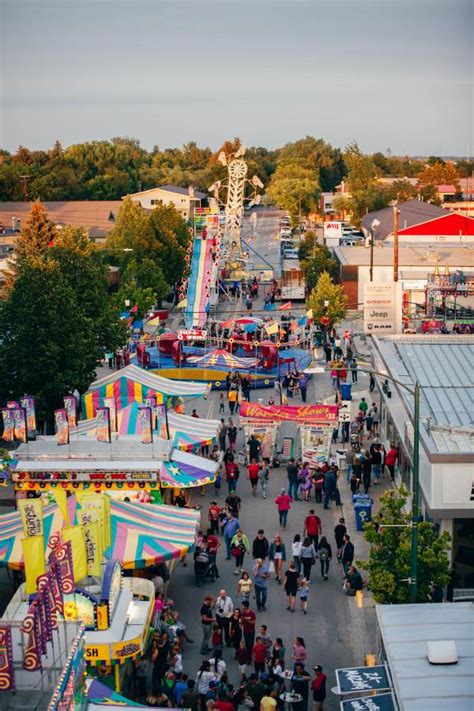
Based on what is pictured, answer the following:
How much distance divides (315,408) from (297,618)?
8.97m

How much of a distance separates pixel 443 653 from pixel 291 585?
6083 mm

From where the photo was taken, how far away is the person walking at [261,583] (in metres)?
20.5

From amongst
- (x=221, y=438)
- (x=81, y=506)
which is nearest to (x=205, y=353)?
(x=221, y=438)

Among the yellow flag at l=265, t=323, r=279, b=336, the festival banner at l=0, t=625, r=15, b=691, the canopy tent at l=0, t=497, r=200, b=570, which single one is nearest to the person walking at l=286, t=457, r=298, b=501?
the canopy tent at l=0, t=497, r=200, b=570

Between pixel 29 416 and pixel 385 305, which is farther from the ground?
pixel 385 305

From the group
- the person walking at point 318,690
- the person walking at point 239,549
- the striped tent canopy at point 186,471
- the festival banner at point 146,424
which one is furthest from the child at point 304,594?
the festival banner at point 146,424

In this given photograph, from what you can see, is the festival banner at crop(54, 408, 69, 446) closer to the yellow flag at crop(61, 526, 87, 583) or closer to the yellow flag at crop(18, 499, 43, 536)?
the yellow flag at crop(18, 499, 43, 536)

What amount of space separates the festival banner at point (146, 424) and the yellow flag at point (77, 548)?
23.9 ft

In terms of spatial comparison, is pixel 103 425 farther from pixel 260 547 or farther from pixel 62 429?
pixel 260 547

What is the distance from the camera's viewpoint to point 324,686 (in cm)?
1669

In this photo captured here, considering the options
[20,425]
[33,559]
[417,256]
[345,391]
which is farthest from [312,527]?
[417,256]

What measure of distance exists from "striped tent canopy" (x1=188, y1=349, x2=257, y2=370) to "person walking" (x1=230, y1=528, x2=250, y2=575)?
16.7m

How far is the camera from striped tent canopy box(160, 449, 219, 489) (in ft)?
78.6

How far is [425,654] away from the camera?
15.0 metres
